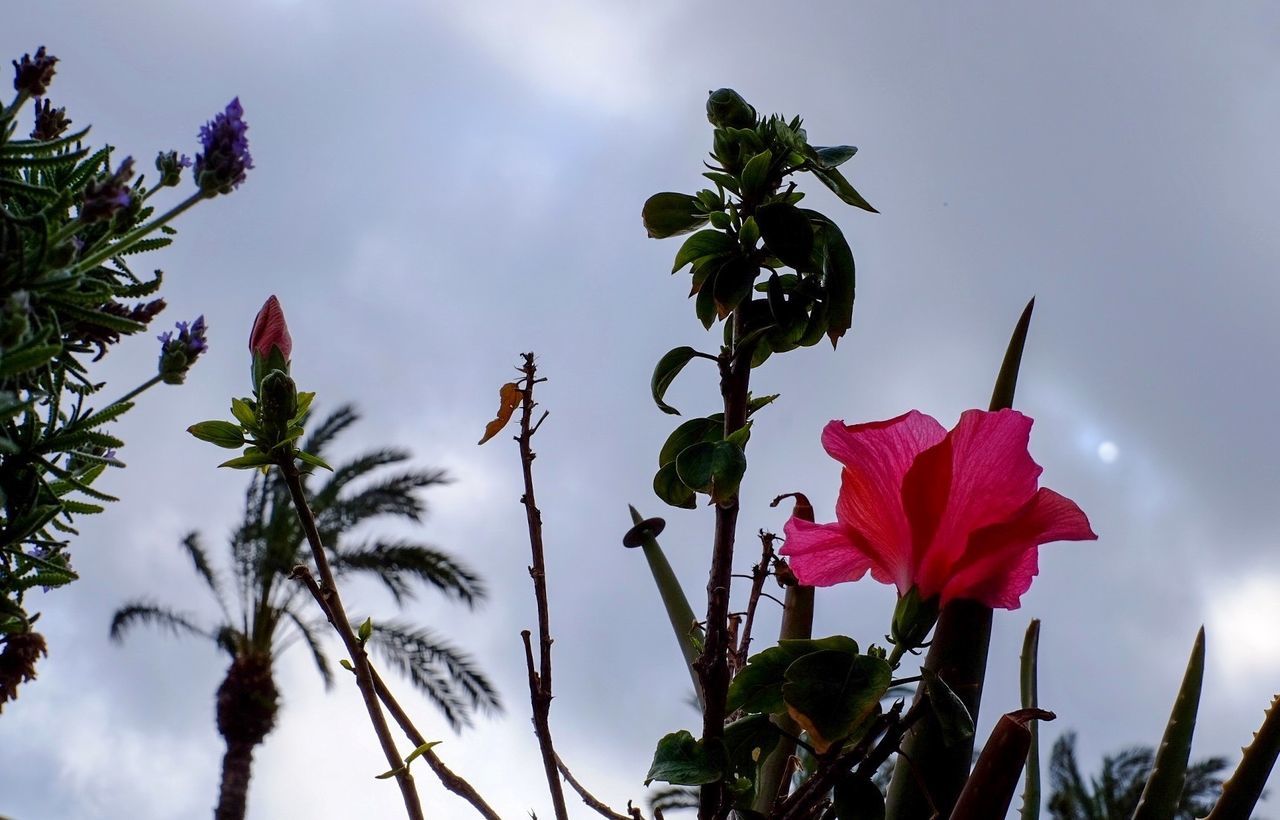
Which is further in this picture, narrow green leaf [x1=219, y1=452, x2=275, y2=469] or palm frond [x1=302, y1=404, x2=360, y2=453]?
palm frond [x1=302, y1=404, x2=360, y2=453]

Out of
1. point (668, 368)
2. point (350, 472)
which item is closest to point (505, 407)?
point (668, 368)

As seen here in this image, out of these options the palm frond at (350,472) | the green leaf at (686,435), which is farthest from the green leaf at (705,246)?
the palm frond at (350,472)

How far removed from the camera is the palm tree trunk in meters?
10.5

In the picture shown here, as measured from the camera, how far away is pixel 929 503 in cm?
79

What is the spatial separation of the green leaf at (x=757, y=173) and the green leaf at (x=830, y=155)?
1.8 inches

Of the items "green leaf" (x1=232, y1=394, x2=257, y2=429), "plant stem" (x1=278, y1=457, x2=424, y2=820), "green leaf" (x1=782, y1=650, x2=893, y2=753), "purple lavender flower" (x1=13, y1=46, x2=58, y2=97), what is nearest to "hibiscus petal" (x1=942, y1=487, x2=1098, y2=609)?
"green leaf" (x1=782, y1=650, x2=893, y2=753)

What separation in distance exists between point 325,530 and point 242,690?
7.00 feet

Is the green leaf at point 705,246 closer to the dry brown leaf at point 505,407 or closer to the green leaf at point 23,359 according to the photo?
the dry brown leaf at point 505,407

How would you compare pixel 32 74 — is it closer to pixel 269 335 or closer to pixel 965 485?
pixel 269 335

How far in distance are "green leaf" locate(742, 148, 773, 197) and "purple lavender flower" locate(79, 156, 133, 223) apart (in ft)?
1.59

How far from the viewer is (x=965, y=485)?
0.79 m

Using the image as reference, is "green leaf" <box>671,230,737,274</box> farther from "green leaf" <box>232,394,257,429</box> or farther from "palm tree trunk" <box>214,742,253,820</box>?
"palm tree trunk" <box>214,742,253,820</box>

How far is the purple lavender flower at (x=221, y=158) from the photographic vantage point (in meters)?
0.69

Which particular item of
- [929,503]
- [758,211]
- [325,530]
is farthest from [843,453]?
[325,530]
